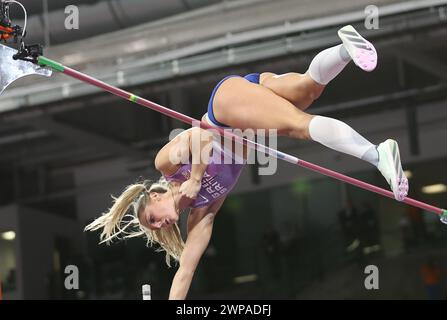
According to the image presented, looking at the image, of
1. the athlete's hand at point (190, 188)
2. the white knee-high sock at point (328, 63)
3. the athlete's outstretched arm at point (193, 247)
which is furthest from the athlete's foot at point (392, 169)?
the athlete's outstretched arm at point (193, 247)

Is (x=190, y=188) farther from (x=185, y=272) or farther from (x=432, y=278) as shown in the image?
(x=432, y=278)

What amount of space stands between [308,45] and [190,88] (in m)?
→ 1.32

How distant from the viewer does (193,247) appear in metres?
4.25

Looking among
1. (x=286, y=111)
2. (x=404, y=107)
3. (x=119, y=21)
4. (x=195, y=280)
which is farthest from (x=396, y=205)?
(x=286, y=111)

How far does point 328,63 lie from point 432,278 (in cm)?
472

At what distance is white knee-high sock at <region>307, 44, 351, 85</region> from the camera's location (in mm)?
3799

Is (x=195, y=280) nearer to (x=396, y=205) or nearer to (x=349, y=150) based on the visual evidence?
(x=396, y=205)

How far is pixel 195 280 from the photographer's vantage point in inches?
351

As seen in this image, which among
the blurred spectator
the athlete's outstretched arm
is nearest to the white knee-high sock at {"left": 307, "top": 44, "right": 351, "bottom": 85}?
the athlete's outstretched arm

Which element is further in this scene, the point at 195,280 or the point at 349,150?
the point at 195,280

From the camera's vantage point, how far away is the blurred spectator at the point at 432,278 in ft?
26.3

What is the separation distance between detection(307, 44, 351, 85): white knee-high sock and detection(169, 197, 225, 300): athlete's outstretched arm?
0.86 metres

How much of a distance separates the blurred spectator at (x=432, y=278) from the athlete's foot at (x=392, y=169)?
4616 mm

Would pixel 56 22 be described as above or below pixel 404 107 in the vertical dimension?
above
